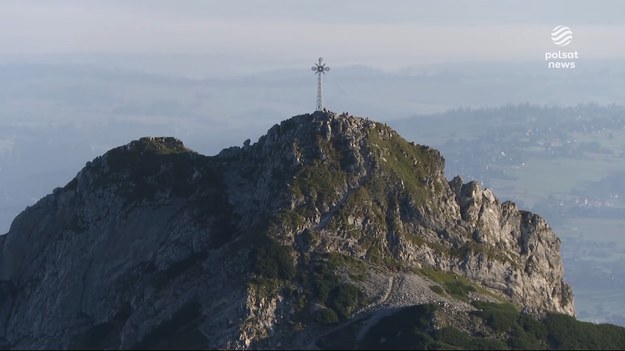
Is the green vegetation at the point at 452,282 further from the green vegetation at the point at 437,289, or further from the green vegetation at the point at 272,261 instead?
the green vegetation at the point at 272,261

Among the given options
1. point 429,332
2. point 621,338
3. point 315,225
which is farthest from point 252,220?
point 621,338

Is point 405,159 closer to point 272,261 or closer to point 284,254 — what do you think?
point 284,254

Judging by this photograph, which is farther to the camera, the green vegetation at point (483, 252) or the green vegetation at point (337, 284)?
the green vegetation at point (483, 252)

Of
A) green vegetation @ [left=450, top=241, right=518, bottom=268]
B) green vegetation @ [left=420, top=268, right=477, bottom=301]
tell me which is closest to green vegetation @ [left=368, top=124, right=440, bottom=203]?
green vegetation @ [left=450, top=241, right=518, bottom=268]

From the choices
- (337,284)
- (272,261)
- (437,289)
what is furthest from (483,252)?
(272,261)

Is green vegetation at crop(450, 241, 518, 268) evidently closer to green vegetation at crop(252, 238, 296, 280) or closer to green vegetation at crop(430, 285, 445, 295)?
green vegetation at crop(430, 285, 445, 295)

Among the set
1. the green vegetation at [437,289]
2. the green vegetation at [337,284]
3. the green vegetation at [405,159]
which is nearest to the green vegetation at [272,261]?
the green vegetation at [337,284]

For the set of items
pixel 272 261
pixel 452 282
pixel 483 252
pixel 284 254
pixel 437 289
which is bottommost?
pixel 437 289

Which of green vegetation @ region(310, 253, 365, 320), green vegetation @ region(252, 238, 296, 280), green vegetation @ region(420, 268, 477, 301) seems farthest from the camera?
green vegetation @ region(420, 268, 477, 301)
